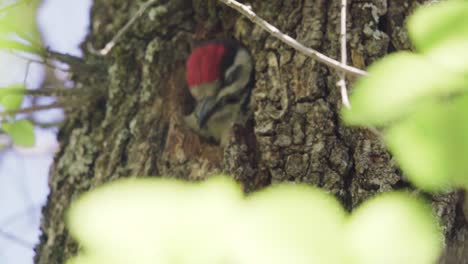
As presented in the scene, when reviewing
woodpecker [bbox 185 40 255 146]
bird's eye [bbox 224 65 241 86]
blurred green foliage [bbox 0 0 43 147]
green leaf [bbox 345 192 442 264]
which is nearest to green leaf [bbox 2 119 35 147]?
blurred green foliage [bbox 0 0 43 147]

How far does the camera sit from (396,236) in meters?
0.82

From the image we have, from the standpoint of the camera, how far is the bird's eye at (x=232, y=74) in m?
2.53

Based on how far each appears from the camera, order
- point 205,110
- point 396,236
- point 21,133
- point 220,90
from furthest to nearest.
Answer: point 220,90, point 205,110, point 21,133, point 396,236

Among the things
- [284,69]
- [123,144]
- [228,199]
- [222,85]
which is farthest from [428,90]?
[222,85]

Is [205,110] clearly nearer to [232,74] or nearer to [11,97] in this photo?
[232,74]

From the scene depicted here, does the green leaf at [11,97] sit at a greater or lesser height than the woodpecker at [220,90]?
lesser

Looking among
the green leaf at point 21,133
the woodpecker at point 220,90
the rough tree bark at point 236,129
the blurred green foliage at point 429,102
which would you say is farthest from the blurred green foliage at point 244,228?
the woodpecker at point 220,90

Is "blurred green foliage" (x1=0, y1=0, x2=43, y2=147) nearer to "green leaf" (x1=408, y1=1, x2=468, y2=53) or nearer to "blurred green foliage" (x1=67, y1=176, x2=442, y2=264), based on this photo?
"blurred green foliage" (x1=67, y1=176, x2=442, y2=264)

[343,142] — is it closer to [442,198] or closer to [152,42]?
[442,198]

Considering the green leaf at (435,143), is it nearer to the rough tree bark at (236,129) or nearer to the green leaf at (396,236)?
the green leaf at (396,236)

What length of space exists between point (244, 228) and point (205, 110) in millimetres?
1630

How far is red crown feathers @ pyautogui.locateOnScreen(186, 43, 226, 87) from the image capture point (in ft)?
8.14

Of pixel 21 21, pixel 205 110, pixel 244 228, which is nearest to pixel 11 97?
pixel 21 21

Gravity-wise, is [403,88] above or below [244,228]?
above
